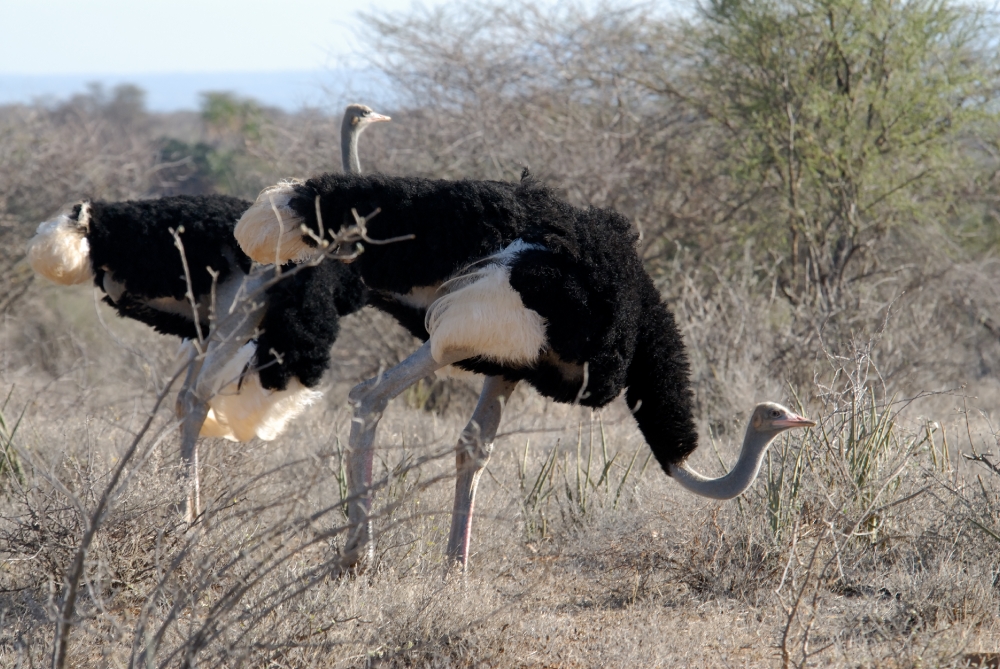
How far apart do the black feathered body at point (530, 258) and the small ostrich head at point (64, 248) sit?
139 cm

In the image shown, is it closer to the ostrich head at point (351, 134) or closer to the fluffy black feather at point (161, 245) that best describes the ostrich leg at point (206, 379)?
the fluffy black feather at point (161, 245)

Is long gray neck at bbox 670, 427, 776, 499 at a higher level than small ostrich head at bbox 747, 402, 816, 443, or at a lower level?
lower

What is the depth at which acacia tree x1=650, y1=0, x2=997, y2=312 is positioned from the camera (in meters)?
7.35

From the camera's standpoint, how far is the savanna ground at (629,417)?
3268 mm

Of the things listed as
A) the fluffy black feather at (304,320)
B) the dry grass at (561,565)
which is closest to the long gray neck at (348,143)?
the fluffy black feather at (304,320)

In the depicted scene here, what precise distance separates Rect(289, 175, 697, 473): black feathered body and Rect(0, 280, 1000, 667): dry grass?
1.83 feet

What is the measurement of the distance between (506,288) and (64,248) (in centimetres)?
208

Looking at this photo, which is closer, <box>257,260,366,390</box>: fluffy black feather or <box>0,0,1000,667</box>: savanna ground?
<box>0,0,1000,667</box>: savanna ground

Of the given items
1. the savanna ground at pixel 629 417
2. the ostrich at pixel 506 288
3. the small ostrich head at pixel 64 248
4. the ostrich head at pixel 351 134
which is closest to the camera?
the savanna ground at pixel 629 417

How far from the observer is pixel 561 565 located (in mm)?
4246

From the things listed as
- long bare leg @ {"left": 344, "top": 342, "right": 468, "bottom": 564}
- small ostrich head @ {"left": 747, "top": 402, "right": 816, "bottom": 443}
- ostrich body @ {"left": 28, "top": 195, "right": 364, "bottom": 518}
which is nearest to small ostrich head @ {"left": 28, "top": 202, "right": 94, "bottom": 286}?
ostrich body @ {"left": 28, "top": 195, "right": 364, "bottom": 518}

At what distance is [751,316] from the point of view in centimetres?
647

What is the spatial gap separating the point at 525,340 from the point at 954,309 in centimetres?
596

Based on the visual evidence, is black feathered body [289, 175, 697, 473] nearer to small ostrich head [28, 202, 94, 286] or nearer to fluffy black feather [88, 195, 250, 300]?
fluffy black feather [88, 195, 250, 300]
